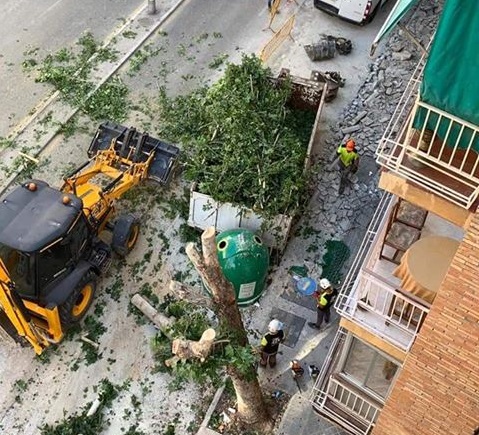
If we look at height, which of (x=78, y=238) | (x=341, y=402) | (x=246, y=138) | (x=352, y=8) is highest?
(x=352, y=8)

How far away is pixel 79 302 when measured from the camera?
46.3ft

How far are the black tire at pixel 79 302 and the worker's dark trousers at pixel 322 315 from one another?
16.1 feet

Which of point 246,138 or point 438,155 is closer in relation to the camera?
point 438,155

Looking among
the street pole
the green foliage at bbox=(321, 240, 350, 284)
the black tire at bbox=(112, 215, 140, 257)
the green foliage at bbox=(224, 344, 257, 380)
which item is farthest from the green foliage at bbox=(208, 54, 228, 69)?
the green foliage at bbox=(224, 344, 257, 380)

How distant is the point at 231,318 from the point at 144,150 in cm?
664

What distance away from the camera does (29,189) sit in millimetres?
13344

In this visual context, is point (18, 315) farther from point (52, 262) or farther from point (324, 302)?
point (324, 302)

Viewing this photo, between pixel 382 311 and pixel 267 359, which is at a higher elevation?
pixel 382 311

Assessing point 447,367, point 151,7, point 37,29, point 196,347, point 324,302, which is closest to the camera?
point 447,367

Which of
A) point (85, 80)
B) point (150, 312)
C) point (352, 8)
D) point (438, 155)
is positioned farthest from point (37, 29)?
point (438, 155)

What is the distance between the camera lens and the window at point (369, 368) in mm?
9617

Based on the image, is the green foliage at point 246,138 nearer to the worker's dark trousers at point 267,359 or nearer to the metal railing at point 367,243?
the worker's dark trousers at point 267,359

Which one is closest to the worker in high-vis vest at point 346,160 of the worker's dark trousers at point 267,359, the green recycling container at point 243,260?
the green recycling container at point 243,260

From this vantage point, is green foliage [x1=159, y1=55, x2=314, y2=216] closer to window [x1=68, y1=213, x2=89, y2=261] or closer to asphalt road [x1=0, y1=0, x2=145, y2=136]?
window [x1=68, y1=213, x2=89, y2=261]
